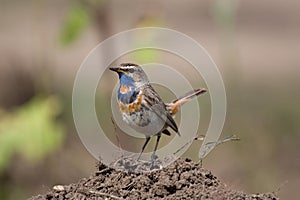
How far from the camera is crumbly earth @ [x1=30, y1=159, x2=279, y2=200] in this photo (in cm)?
362

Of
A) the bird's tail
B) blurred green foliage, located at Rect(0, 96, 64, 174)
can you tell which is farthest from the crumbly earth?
blurred green foliage, located at Rect(0, 96, 64, 174)

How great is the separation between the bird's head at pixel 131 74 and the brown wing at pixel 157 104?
2.8 inches

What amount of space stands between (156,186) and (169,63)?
10134mm

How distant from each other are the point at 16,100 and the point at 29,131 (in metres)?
2.92

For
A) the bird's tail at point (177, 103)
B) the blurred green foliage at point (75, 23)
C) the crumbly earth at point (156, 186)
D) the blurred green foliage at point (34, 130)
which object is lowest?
the crumbly earth at point (156, 186)

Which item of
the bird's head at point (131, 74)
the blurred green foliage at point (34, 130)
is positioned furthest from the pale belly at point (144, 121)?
the blurred green foliage at point (34, 130)

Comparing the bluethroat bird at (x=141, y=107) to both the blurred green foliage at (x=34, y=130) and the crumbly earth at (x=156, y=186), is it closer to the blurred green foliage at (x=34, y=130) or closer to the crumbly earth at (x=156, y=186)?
the crumbly earth at (x=156, y=186)

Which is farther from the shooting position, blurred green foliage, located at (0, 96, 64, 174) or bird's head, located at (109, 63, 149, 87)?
blurred green foliage, located at (0, 96, 64, 174)

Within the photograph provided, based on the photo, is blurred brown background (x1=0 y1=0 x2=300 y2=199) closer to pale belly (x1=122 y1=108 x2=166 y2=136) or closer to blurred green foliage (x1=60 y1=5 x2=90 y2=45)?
blurred green foliage (x1=60 y1=5 x2=90 y2=45)

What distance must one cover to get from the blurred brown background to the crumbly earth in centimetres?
23

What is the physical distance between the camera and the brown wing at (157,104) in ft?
13.1

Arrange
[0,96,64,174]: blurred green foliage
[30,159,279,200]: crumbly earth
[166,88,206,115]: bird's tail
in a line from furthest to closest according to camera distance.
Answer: [0,96,64,174]: blurred green foliage, [166,88,206,115]: bird's tail, [30,159,279,200]: crumbly earth

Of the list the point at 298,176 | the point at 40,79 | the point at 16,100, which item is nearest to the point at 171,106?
the point at 40,79

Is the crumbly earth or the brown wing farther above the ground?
the brown wing
